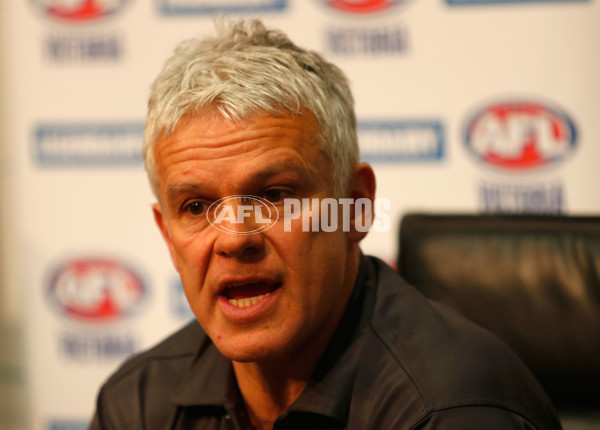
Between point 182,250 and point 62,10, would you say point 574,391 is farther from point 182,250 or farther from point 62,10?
point 62,10

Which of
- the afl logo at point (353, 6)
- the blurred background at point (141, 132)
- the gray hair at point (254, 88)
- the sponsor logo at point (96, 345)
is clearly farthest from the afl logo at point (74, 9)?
the gray hair at point (254, 88)

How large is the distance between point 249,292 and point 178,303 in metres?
1.40

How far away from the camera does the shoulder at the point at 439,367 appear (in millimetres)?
911

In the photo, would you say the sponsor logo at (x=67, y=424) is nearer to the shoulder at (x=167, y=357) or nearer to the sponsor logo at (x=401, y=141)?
the shoulder at (x=167, y=357)

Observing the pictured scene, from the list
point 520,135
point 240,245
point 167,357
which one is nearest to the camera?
point 240,245

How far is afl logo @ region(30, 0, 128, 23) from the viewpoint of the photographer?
2279 millimetres

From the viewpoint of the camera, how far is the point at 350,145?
1100 mm

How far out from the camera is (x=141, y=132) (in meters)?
2.27

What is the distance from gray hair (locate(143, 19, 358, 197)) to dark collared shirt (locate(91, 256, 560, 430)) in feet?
0.79

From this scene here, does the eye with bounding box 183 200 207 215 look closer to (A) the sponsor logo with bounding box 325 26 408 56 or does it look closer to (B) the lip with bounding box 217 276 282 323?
(B) the lip with bounding box 217 276 282 323

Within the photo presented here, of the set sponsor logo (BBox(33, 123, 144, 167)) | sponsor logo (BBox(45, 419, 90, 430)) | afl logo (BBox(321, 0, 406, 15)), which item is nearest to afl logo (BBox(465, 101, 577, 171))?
afl logo (BBox(321, 0, 406, 15))

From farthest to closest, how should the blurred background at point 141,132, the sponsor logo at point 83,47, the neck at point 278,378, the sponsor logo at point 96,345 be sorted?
the sponsor logo at point 96,345, the sponsor logo at point 83,47, the blurred background at point 141,132, the neck at point 278,378

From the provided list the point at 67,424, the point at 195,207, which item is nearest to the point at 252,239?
the point at 195,207

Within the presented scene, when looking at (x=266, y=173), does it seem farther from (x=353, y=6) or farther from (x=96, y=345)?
(x=96, y=345)
